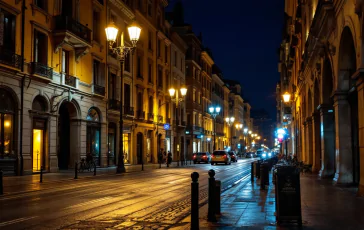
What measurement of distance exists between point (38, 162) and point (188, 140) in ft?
152

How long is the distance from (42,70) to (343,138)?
19.2 meters

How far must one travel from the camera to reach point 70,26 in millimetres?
32438

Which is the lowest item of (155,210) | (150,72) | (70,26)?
(155,210)

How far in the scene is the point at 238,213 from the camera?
11609 millimetres

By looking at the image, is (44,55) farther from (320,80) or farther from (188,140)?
(188,140)

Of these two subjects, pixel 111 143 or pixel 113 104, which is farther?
pixel 111 143

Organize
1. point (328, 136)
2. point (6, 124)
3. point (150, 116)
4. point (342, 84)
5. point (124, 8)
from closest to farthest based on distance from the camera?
1. point (342, 84)
2. point (328, 136)
3. point (6, 124)
4. point (124, 8)
5. point (150, 116)

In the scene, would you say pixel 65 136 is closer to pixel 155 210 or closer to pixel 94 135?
pixel 94 135

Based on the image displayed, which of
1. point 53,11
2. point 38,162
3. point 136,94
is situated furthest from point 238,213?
point 136,94

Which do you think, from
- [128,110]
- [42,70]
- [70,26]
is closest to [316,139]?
[42,70]

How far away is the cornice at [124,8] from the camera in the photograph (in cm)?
4300

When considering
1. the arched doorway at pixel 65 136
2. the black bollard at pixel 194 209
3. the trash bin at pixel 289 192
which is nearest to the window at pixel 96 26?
the arched doorway at pixel 65 136

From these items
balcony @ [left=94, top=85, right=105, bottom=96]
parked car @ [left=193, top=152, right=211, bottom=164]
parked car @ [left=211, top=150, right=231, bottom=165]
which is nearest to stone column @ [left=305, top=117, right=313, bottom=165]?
balcony @ [left=94, top=85, right=105, bottom=96]

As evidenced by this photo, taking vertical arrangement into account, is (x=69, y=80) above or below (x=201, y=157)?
above
